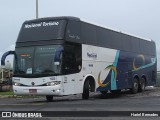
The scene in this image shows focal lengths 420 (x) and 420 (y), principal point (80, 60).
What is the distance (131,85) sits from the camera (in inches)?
1053

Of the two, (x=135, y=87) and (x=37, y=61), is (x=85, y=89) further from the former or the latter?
(x=135, y=87)

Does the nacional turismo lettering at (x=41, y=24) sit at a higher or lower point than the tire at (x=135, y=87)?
higher

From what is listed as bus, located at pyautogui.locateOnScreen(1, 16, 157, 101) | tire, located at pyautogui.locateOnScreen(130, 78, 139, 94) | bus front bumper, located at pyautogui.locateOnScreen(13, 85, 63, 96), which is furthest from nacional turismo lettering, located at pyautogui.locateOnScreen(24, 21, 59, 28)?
tire, located at pyautogui.locateOnScreen(130, 78, 139, 94)

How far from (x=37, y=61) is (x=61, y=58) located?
1.14 meters

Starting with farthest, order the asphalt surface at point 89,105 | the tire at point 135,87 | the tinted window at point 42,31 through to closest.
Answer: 1. the tire at point 135,87
2. the tinted window at point 42,31
3. the asphalt surface at point 89,105

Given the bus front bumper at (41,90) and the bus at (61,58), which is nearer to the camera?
the bus front bumper at (41,90)

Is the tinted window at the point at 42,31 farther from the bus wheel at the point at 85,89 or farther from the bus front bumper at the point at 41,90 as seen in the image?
the bus wheel at the point at 85,89

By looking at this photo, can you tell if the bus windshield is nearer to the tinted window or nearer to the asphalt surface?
the tinted window

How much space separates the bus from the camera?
18.7m

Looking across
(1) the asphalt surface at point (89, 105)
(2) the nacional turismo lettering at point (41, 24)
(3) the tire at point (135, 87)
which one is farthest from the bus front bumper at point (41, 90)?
(3) the tire at point (135, 87)

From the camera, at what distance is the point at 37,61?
18.9 metres

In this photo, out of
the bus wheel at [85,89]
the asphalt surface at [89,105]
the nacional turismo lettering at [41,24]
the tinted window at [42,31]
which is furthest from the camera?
the bus wheel at [85,89]

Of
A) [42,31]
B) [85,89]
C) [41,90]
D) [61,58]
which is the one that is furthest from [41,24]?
[85,89]

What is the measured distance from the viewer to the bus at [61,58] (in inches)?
736
